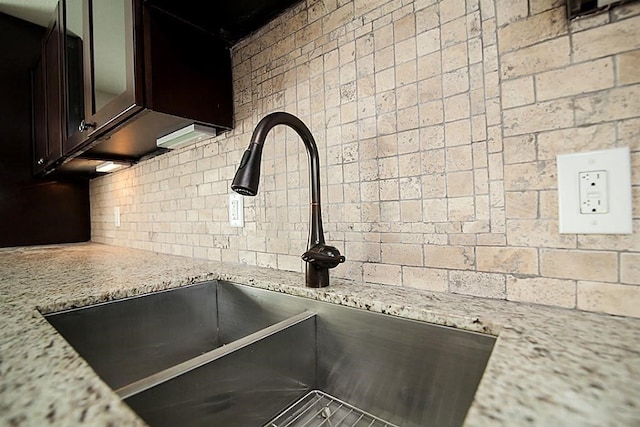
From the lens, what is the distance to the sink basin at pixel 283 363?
21.1 inches

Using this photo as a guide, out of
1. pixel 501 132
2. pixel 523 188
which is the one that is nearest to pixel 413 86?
pixel 501 132

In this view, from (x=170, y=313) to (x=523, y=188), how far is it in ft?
3.20

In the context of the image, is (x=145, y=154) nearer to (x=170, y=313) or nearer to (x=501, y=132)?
(x=170, y=313)

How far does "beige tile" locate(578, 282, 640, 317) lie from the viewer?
1.68 ft

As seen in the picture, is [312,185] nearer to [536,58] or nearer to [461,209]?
[461,209]

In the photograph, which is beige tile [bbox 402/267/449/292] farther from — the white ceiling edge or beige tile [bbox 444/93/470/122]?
the white ceiling edge

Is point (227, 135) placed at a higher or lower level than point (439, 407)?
higher

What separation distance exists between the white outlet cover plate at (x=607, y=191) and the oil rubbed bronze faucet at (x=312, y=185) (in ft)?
1.52

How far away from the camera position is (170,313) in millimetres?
905

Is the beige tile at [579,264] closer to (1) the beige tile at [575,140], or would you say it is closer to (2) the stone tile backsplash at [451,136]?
(2) the stone tile backsplash at [451,136]

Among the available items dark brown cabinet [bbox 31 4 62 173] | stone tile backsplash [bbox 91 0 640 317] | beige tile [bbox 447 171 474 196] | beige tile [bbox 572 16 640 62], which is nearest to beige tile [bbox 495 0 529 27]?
stone tile backsplash [bbox 91 0 640 317]

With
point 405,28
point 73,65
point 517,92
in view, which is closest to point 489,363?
point 517,92

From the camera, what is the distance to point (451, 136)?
696 millimetres

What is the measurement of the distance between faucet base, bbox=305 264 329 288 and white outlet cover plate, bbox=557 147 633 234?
1.70 feet
